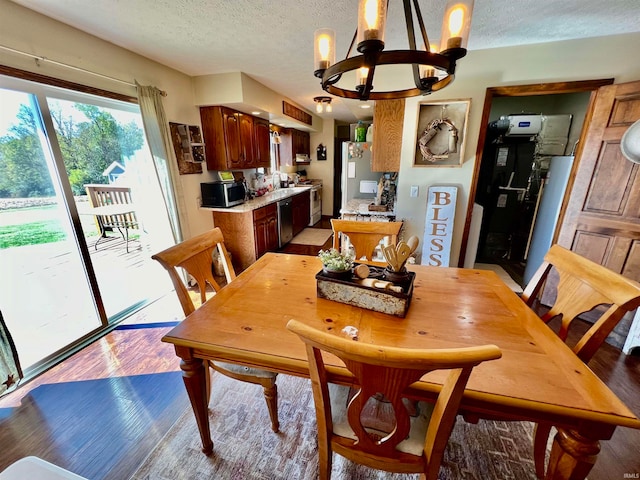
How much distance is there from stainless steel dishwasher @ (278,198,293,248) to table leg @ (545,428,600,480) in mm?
3723

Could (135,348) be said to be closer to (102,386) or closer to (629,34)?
(102,386)

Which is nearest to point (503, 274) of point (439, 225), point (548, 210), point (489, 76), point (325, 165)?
point (548, 210)

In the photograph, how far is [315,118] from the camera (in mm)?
5836

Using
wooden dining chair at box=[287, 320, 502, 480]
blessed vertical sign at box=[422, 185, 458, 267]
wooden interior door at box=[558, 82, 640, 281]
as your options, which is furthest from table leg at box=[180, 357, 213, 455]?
wooden interior door at box=[558, 82, 640, 281]

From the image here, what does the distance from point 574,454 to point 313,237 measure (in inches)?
174

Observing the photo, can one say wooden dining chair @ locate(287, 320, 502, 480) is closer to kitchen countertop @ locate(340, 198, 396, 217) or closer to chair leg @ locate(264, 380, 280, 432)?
chair leg @ locate(264, 380, 280, 432)

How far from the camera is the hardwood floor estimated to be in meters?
1.35

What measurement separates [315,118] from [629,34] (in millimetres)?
4659

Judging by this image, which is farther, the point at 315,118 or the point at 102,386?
the point at 315,118

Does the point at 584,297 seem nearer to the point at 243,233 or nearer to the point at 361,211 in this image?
the point at 361,211

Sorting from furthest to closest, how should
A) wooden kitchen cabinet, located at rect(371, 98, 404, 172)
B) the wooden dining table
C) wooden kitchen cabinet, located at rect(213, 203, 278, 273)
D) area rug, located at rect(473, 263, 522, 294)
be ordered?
wooden kitchen cabinet, located at rect(213, 203, 278, 273) < area rug, located at rect(473, 263, 522, 294) < wooden kitchen cabinet, located at rect(371, 98, 404, 172) < the wooden dining table

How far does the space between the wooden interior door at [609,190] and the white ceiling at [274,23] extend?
1.90ft

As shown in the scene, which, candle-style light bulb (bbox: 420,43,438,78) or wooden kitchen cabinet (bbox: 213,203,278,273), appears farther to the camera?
wooden kitchen cabinet (bbox: 213,203,278,273)

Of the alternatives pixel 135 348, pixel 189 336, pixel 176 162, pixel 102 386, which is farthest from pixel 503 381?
pixel 176 162
